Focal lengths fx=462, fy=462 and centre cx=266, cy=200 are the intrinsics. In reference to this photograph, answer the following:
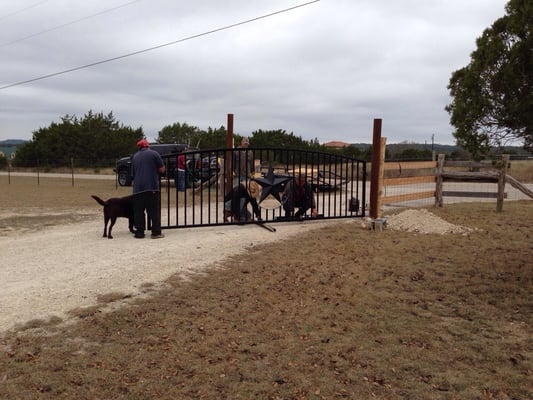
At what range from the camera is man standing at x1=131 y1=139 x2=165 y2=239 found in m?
7.77

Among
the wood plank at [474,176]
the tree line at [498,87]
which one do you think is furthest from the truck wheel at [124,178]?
the tree line at [498,87]

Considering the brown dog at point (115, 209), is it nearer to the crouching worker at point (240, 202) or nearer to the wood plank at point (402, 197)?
the crouching worker at point (240, 202)

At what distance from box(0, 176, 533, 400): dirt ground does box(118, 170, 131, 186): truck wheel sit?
45.7 ft

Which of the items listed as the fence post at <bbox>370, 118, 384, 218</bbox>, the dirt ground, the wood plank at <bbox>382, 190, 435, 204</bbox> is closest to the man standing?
the dirt ground

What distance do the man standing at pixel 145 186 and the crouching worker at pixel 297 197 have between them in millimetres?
2955

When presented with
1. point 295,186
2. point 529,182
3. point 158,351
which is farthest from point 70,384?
point 529,182

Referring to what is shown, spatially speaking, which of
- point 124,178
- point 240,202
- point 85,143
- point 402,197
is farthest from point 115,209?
point 85,143

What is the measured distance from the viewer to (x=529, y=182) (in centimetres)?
2478

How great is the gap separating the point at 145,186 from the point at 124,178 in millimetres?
14781

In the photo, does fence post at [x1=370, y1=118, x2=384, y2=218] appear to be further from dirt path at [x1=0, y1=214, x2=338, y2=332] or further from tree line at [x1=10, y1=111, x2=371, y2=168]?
tree line at [x1=10, y1=111, x2=371, y2=168]

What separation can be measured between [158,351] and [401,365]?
179 cm

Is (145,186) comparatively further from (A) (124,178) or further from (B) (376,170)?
(A) (124,178)

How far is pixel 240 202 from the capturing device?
9305 mm

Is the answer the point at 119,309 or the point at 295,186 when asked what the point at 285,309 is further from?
the point at 295,186
